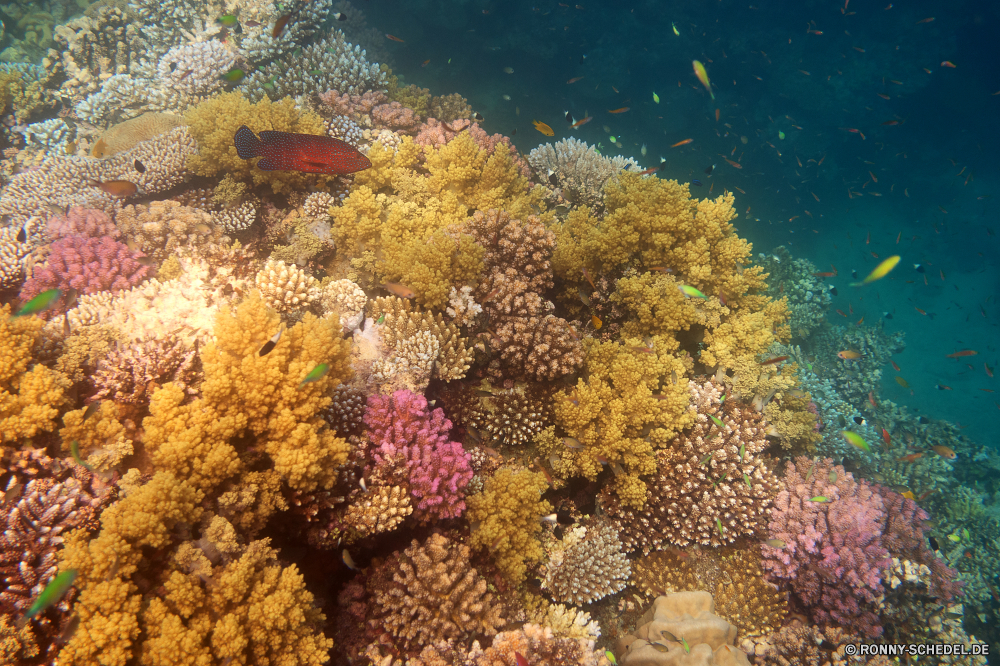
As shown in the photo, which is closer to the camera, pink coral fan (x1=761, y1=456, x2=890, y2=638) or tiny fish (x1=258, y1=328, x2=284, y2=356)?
tiny fish (x1=258, y1=328, x2=284, y2=356)

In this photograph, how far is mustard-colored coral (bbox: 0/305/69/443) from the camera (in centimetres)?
284

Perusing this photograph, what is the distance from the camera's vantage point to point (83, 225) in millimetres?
5258

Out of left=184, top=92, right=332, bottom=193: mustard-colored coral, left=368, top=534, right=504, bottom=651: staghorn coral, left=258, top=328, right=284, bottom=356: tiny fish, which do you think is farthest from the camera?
left=184, top=92, right=332, bottom=193: mustard-colored coral

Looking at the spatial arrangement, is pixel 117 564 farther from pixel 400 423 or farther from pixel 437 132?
pixel 437 132

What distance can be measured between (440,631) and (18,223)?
8.00 meters

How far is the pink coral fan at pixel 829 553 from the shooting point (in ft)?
16.8

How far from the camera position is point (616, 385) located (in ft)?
16.0

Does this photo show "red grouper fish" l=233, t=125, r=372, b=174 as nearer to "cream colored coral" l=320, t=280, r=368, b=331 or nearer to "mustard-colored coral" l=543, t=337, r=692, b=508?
"cream colored coral" l=320, t=280, r=368, b=331

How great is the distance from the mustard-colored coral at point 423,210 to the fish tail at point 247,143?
1016 mm

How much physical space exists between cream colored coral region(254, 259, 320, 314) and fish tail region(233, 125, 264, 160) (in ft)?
4.53

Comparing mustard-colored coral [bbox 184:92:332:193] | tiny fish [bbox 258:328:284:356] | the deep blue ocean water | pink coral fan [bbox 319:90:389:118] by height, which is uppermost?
the deep blue ocean water

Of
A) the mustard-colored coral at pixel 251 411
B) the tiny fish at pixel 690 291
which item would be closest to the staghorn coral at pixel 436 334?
the mustard-colored coral at pixel 251 411

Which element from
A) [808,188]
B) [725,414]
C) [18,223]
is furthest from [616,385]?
[808,188]

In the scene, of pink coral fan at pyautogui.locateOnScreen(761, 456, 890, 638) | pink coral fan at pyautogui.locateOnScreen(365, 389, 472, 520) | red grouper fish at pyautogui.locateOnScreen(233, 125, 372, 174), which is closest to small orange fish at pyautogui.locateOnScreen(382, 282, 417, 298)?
pink coral fan at pyautogui.locateOnScreen(365, 389, 472, 520)
